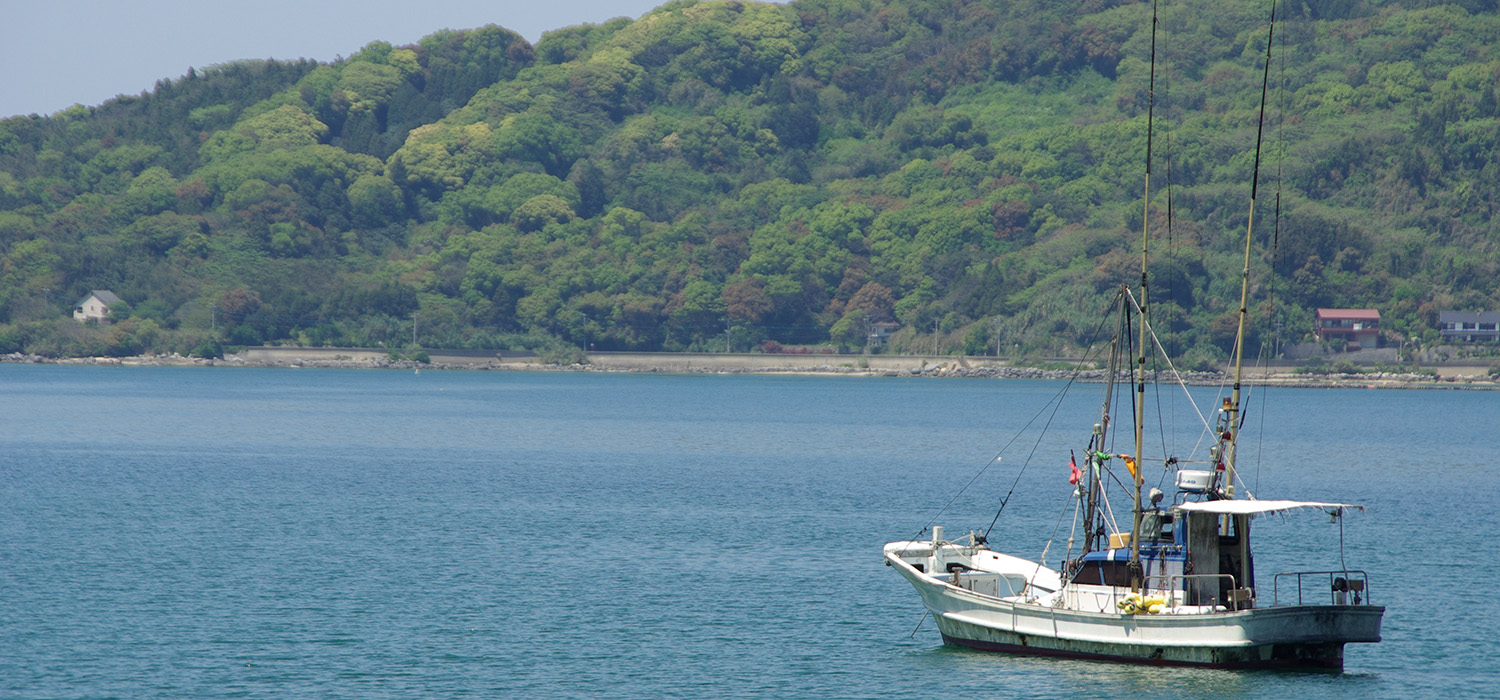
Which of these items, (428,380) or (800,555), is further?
(428,380)

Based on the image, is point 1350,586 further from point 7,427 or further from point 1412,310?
point 1412,310

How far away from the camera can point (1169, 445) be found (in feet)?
290

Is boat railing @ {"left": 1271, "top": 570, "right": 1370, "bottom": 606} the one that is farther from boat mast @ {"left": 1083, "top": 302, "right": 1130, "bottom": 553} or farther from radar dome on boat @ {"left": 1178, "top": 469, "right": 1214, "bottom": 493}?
boat mast @ {"left": 1083, "top": 302, "right": 1130, "bottom": 553}

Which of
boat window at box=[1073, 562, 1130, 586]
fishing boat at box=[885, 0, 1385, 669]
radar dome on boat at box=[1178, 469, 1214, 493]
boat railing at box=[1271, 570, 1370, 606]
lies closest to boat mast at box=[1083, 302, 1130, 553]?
fishing boat at box=[885, 0, 1385, 669]

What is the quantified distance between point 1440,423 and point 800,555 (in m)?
85.2

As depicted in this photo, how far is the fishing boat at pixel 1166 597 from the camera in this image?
27.6 m

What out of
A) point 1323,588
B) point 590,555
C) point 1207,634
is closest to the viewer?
point 1207,634

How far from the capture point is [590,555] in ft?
142

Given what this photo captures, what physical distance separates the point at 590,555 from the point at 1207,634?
20.2 metres

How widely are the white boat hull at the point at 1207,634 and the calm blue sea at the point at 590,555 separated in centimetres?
38

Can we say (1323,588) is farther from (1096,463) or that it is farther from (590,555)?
(590,555)

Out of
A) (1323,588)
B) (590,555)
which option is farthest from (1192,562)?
(590,555)

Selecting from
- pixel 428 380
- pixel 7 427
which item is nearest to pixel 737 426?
pixel 7 427

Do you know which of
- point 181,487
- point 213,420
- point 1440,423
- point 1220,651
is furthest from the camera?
point 1440,423
